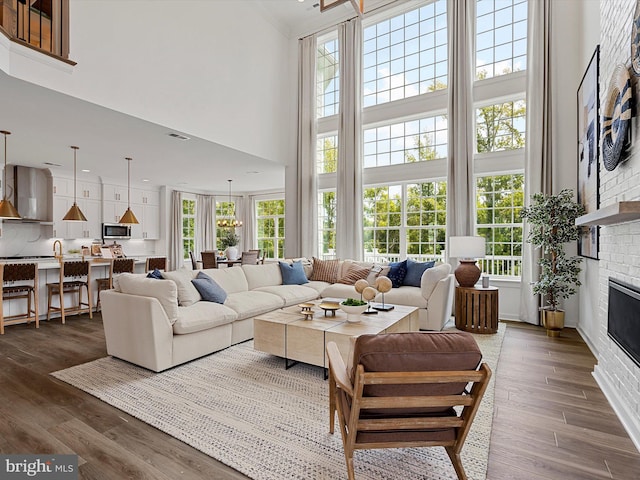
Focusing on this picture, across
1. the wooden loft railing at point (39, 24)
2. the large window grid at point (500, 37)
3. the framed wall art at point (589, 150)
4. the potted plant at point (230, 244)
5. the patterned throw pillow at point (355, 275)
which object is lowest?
the patterned throw pillow at point (355, 275)

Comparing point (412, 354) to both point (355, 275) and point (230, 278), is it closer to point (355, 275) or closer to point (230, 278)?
point (230, 278)

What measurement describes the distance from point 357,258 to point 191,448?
16.1ft

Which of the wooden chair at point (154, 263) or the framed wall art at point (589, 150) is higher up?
the framed wall art at point (589, 150)

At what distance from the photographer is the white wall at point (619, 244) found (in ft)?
7.13

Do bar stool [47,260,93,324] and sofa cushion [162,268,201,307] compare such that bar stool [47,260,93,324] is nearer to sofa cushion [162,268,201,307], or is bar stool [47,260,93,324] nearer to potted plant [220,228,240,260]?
sofa cushion [162,268,201,307]

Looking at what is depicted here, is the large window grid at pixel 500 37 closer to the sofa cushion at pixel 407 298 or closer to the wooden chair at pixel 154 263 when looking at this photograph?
the sofa cushion at pixel 407 298

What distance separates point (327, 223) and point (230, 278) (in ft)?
9.93

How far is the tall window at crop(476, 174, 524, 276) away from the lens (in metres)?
5.35

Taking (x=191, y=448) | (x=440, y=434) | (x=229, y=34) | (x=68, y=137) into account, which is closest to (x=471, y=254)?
(x=440, y=434)

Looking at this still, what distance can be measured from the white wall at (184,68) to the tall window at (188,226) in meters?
4.80

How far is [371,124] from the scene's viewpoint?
6691 mm

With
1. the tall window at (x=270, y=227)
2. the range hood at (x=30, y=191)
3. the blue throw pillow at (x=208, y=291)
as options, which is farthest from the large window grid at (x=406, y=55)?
the range hood at (x=30, y=191)

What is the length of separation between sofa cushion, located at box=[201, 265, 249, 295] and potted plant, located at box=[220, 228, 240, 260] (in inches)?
121

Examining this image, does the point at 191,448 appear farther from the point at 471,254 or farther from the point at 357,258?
the point at 357,258
